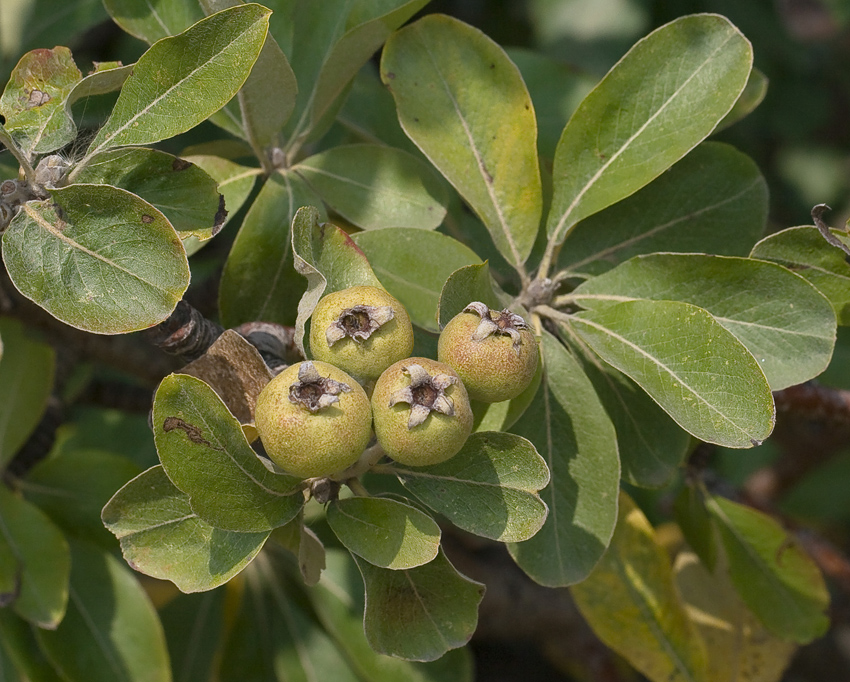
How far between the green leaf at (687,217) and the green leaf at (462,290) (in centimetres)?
35

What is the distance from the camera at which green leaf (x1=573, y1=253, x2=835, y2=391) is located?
1032 mm

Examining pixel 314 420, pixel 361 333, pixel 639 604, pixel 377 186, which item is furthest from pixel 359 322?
pixel 639 604

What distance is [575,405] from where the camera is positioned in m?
1.15

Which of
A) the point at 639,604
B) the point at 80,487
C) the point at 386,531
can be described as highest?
the point at 386,531

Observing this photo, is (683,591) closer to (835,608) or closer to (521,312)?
(835,608)

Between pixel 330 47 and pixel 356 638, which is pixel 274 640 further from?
pixel 330 47

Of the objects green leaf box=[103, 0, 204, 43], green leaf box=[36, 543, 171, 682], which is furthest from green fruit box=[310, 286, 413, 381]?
green leaf box=[36, 543, 171, 682]

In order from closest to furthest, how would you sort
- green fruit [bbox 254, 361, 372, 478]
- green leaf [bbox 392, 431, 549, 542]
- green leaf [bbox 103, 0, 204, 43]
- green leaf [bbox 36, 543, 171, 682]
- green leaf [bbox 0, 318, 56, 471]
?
1. green fruit [bbox 254, 361, 372, 478]
2. green leaf [bbox 392, 431, 549, 542]
3. green leaf [bbox 103, 0, 204, 43]
4. green leaf [bbox 36, 543, 171, 682]
5. green leaf [bbox 0, 318, 56, 471]

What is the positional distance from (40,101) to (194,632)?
1304 mm

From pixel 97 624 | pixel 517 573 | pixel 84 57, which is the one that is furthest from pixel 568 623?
pixel 84 57

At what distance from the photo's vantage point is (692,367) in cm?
98

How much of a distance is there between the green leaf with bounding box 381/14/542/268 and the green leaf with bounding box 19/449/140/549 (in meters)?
0.81

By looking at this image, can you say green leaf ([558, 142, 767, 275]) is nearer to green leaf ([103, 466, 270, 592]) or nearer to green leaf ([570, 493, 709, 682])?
green leaf ([570, 493, 709, 682])

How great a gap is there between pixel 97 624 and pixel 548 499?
901mm
